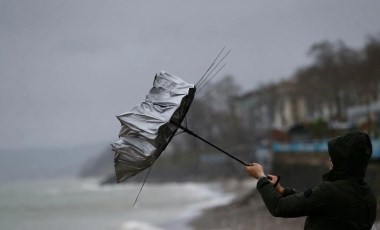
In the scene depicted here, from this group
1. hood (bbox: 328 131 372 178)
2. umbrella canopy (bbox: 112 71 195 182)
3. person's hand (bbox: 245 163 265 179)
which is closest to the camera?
hood (bbox: 328 131 372 178)

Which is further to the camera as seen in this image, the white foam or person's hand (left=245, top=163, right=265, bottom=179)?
the white foam

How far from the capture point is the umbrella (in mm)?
3654

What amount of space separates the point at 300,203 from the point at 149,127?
1084 millimetres

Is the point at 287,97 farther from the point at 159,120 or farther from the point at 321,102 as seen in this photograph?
the point at 159,120

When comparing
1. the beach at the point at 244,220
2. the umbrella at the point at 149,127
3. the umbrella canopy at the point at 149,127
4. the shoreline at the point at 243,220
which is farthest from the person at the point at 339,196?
the shoreline at the point at 243,220

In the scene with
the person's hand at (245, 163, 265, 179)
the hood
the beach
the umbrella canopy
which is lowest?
the hood

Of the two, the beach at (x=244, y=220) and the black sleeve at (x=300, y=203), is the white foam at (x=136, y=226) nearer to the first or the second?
the beach at (x=244, y=220)

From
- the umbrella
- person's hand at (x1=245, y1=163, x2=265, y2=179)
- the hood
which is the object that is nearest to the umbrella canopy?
the umbrella

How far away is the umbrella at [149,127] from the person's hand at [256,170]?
282mm

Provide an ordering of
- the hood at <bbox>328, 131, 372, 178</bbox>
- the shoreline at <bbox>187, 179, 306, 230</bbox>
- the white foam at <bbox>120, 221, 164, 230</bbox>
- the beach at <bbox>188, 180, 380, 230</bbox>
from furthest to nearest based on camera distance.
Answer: the white foam at <bbox>120, 221, 164, 230</bbox>
the shoreline at <bbox>187, 179, 306, 230</bbox>
the beach at <bbox>188, 180, 380, 230</bbox>
the hood at <bbox>328, 131, 372, 178</bbox>

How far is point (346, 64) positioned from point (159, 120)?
5438cm

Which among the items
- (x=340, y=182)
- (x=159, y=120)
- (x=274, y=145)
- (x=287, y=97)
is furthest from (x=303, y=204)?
(x=287, y=97)

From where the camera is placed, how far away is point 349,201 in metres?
2.98

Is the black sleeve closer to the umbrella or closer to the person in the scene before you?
the person
